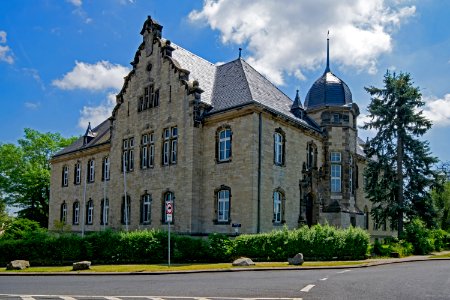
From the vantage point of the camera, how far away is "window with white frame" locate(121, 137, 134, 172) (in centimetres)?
3453

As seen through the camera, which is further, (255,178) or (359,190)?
(359,190)

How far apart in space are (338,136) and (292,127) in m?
5.04

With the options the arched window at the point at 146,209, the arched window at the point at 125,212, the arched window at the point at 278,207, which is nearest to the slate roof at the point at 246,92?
the arched window at the point at 278,207

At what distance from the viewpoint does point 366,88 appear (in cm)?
3519

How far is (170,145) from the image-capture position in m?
30.8

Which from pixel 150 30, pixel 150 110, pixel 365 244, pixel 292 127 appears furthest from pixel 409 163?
pixel 150 30

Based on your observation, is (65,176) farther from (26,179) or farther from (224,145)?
(224,145)

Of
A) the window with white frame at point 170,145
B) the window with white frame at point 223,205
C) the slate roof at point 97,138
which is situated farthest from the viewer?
the slate roof at point 97,138

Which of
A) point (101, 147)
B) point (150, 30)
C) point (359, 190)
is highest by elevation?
point (150, 30)

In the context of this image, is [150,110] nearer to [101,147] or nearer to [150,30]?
[150,30]

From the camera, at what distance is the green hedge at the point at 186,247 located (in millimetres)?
22266

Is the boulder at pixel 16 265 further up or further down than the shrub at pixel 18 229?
further down

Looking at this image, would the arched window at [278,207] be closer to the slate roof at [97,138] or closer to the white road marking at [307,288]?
the white road marking at [307,288]

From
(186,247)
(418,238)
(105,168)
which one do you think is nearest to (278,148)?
(186,247)
